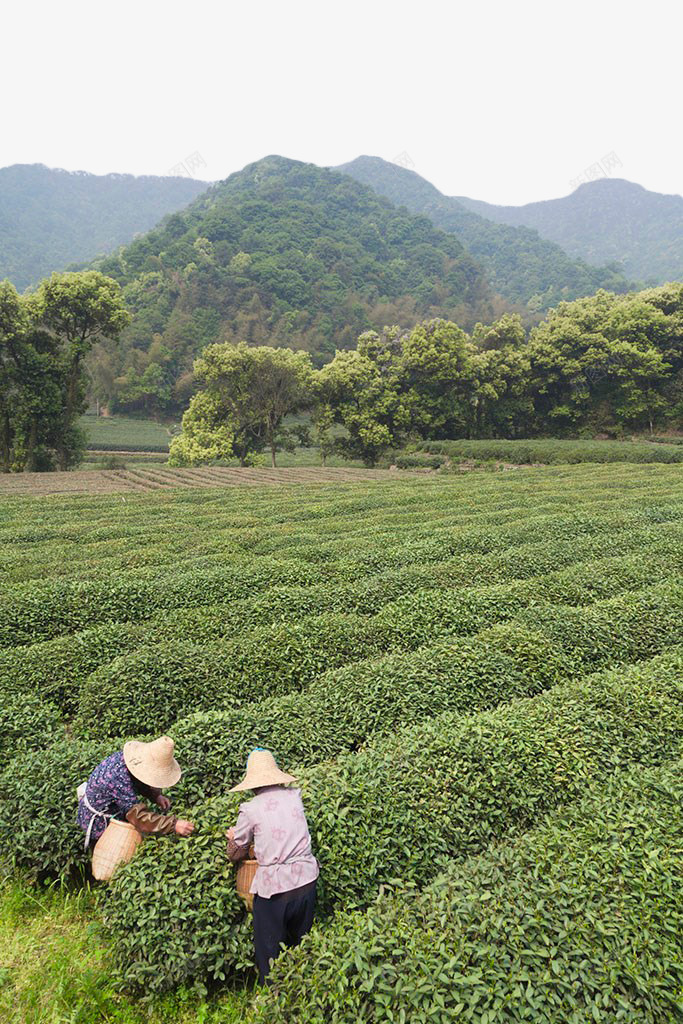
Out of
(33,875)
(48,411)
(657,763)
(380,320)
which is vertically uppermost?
(380,320)

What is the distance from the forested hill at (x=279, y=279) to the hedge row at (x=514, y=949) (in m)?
99.6

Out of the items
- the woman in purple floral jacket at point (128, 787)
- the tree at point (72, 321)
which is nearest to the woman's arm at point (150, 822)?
the woman in purple floral jacket at point (128, 787)

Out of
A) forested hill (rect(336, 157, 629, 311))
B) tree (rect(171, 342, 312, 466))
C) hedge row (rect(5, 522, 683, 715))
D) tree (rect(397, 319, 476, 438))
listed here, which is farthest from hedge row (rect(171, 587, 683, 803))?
forested hill (rect(336, 157, 629, 311))

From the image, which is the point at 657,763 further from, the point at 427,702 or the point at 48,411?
the point at 48,411

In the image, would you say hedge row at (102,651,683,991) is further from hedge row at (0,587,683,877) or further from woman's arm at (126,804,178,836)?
hedge row at (0,587,683,877)

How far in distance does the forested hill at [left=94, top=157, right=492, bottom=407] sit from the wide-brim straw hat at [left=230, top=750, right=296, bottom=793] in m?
98.3

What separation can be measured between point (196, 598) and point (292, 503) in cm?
1340

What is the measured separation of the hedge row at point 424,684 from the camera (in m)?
6.93

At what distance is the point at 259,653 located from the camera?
9164mm

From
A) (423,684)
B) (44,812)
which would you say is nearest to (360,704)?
(423,684)

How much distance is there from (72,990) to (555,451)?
152ft

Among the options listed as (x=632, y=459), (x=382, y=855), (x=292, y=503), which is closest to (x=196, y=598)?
(x=382, y=855)

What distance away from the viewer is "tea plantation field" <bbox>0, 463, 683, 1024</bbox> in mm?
4180

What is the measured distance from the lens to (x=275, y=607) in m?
11.4
